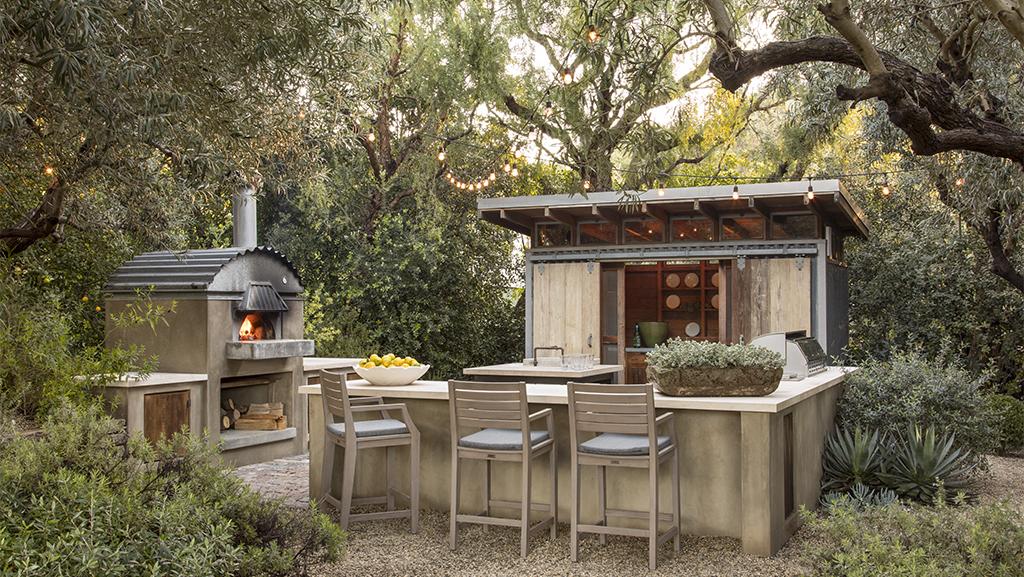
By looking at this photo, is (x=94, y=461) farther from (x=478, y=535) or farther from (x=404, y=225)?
(x=404, y=225)

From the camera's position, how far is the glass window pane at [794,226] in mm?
10984

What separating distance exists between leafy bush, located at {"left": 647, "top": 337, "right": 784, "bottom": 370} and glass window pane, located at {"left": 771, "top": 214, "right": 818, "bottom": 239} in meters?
5.64

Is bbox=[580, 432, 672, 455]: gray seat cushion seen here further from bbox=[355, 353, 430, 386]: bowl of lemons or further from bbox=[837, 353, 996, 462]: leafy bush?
bbox=[837, 353, 996, 462]: leafy bush

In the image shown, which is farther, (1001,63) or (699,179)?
(699,179)

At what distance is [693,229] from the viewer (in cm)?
1166

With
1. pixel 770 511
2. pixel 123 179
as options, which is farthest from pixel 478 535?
pixel 123 179

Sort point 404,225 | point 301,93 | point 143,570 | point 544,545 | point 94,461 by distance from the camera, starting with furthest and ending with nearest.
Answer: point 404,225, point 301,93, point 544,545, point 94,461, point 143,570

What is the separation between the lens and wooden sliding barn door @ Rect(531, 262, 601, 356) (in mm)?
11844

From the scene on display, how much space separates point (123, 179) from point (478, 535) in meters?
3.34

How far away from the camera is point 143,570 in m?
3.58

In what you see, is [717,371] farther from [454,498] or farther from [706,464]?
[454,498]

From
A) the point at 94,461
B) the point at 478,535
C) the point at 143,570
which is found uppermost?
the point at 94,461

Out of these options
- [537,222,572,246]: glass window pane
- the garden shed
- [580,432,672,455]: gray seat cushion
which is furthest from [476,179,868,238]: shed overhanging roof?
[580,432,672,455]: gray seat cushion

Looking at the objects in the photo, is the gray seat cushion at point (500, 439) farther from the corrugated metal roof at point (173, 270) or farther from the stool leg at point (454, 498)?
the corrugated metal roof at point (173, 270)
